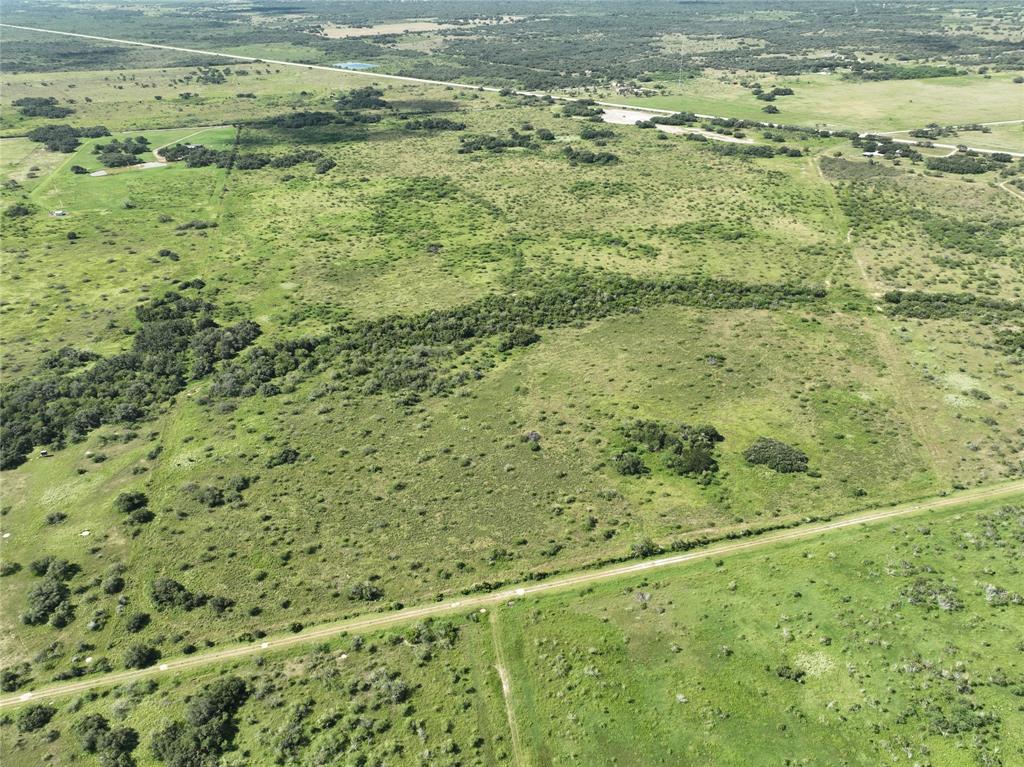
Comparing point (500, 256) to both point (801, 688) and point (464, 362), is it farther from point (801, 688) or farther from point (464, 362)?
point (801, 688)

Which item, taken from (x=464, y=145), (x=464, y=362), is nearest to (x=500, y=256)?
(x=464, y=362)

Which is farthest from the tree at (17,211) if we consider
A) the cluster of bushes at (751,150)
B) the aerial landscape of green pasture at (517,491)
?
the cluster of bushes at (751,150)

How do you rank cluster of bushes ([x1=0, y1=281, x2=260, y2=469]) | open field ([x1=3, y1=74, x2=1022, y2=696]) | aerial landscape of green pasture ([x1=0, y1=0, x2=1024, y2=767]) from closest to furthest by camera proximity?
aerial landscape of green pasture ([x1=0, y1=0, x2=1024, y2=767]) < open field ([x1=3, y1=74, x2=1022, y2=696]) < cluster of bushes ([x1=0, y1=281, x2=260, y2=469])

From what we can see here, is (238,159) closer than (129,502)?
No

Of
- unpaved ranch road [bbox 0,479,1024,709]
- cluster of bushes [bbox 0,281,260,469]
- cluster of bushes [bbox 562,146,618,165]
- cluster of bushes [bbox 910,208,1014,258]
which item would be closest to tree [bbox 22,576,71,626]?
Result: unpaved ranch road [bbox 0,479,1024,709]

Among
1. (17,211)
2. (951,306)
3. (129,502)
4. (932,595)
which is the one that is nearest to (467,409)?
(129,502)

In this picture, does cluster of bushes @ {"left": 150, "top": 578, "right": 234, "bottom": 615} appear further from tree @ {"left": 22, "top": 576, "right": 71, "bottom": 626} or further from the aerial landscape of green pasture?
tree @ {"left": 22, "top": 576, "right": 71, "bottom": 626}

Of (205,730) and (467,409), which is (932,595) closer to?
(467,409)
